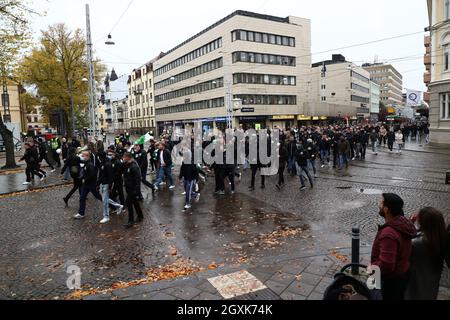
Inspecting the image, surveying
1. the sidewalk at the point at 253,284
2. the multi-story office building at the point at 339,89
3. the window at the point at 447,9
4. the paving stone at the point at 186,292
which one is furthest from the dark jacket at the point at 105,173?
the multi-story office building at the point at 339,89

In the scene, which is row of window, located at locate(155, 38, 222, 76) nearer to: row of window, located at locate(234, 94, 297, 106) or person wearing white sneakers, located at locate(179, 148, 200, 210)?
row of window, located at locate(234, 94, 297, 106)

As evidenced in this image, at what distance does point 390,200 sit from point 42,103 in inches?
1893

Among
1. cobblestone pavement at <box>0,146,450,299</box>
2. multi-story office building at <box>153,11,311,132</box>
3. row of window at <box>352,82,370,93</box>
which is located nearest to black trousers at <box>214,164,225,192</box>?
cobblestone pavement at <box>0,146,450,299</box>

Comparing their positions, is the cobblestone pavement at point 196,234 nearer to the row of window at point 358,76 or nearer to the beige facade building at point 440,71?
the beige facade building at point 440,71

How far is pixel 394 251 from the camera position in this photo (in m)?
3.21

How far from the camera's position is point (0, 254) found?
6.84 metres

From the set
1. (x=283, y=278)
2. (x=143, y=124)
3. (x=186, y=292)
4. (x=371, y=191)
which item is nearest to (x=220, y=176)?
(x=371, y=191)

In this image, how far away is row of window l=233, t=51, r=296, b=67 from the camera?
159 ft

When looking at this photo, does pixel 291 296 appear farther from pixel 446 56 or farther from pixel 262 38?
pixel 262 38

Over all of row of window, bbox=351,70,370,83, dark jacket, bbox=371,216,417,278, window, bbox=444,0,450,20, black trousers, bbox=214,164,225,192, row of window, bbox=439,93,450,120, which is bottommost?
black trousers, bbox=214,164,225,192

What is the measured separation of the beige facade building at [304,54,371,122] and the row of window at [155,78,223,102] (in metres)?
15.8

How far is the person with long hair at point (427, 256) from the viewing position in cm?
324
